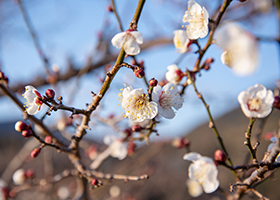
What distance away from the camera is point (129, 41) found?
2.31ft

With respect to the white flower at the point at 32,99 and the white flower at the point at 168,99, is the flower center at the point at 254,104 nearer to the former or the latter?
the white flower at the point at 168,99

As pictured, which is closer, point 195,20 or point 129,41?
point 129,41

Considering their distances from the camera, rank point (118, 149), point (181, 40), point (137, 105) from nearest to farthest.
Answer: point (137, 105)
point (181, 40)
point (118, 149)

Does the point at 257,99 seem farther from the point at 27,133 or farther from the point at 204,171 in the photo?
→ the point at 27,133

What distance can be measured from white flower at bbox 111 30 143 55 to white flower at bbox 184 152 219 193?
49 centimetres

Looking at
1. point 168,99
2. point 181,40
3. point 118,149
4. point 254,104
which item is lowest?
point 118,149

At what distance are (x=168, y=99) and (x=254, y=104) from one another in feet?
1.08

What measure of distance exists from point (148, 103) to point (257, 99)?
43 centimetres

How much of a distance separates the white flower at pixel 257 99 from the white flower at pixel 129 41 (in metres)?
0.44

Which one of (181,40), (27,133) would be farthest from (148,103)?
(27,133)

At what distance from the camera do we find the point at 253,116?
0.75m

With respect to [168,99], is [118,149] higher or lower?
lower

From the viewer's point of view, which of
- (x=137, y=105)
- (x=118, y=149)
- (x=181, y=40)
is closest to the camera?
(x=137, y=105)

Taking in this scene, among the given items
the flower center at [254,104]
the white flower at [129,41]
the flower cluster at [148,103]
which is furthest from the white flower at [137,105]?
the flower center at [254,104]
